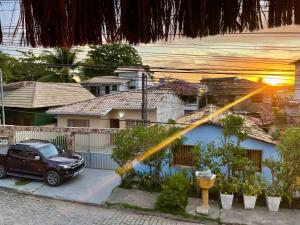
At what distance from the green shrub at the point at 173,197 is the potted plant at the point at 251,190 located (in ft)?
6.14

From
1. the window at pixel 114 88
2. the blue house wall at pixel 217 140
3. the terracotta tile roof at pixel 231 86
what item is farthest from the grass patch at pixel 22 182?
the terracotta tile roof at pixel 231 86

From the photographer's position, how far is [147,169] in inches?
477

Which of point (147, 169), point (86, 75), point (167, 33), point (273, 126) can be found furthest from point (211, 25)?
point (86, 75)

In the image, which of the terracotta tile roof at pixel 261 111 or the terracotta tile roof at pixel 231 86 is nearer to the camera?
the terracotta tile roof at pixel 261 111

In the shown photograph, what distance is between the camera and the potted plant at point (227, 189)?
9945 mm

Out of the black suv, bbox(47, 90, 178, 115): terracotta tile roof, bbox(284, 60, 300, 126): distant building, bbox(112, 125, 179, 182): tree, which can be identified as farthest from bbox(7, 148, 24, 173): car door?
bbox(284, 60, 300, 126): distant building

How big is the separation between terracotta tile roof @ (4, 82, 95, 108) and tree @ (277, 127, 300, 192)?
14.2m

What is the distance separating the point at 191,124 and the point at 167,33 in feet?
34.5

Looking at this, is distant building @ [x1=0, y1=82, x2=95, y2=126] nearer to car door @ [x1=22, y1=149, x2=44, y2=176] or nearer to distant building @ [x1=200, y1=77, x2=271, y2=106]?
car door @ [x1=22, y1=149, x2=44, y2=176]

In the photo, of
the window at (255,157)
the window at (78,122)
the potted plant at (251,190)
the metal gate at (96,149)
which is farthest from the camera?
the window at (78,122)

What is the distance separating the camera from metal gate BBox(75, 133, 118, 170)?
1405 centimetres

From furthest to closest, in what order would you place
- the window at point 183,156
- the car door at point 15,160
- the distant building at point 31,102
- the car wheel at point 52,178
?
the distant building at point 31,102, the car door at point 15,160, the window at point 183,156, the car wheel at point 52,178

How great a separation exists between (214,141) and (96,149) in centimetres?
538

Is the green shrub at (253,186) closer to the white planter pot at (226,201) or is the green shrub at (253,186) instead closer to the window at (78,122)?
the white planter pot at (226,201)
